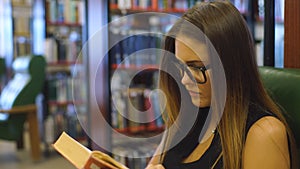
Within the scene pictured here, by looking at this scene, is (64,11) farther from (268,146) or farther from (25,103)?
(268,146)

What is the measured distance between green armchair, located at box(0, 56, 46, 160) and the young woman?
2614 millimetres

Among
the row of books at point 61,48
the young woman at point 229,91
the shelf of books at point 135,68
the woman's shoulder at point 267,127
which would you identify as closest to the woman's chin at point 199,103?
the young woman at point 229,91

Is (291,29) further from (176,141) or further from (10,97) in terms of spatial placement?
(10,97)

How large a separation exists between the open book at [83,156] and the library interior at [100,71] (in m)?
0.45

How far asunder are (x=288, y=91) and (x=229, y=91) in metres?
0.19

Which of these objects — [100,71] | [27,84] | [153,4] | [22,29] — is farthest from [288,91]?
[22,29]

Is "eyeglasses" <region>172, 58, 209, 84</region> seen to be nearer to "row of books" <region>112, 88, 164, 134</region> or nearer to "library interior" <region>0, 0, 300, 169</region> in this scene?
"library interior" <region>0, 0, 300, 169</region>

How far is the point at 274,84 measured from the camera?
1.03 meters

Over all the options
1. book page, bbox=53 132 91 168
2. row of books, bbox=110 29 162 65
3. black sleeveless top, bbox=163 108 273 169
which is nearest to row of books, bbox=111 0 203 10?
row of books, bbox=110 29 162 65

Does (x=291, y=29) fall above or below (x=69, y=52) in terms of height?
above

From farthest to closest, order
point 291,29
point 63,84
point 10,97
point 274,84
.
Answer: point 63,84
point 10,97
point 291,29
point 274,84

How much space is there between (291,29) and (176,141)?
497 millimetres

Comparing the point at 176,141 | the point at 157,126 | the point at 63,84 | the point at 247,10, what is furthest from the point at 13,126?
the point at 176,141

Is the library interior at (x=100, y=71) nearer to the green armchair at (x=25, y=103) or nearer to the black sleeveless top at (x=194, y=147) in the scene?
the green armchair at (x=25, y=103)
